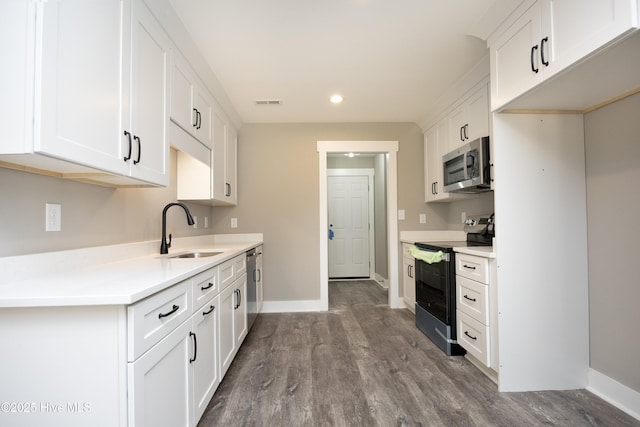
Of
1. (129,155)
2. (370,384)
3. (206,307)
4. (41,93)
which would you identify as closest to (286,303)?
(370,384)

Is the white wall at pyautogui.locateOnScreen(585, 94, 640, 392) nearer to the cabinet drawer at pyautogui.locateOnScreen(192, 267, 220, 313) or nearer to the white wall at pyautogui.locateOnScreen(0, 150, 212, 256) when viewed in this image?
the cabinet drawer at pyautogui.locateOnScreen(192, 267, 220, 313)

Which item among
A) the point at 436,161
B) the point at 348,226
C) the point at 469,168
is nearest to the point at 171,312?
the point at 469,168

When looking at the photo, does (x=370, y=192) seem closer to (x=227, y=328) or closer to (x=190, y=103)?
(x=190, y=103)

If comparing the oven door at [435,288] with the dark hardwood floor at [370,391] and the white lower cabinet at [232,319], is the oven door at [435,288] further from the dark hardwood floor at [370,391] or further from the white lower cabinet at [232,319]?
the white lower cabinet at [232,319]

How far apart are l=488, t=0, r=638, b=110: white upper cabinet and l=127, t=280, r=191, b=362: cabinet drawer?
2012mm

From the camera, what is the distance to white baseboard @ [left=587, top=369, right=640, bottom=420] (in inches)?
61.8

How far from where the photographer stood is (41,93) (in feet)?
2.84

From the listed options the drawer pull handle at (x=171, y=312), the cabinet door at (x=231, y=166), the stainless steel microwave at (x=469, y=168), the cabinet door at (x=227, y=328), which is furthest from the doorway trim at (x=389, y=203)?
the drawer pull handle at (x=171, y=312)

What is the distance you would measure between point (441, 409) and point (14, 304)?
79.3 inches

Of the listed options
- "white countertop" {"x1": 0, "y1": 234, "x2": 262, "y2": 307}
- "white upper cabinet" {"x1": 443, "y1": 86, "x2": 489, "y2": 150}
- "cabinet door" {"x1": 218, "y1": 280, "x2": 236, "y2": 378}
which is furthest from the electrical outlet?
"white upper cabinet" {"x1": 443, "y1": 86, "x2": 489, "y2": 150}

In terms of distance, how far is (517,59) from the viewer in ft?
5.33

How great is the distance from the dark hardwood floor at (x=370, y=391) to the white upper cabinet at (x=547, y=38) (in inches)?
72.4

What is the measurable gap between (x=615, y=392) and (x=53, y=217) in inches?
124

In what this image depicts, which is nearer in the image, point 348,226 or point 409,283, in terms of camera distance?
point 409,283
